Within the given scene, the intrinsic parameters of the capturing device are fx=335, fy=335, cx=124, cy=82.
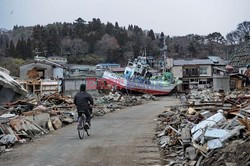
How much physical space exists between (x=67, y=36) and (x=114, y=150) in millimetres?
90433

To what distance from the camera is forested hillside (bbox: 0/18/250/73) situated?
86.3 m

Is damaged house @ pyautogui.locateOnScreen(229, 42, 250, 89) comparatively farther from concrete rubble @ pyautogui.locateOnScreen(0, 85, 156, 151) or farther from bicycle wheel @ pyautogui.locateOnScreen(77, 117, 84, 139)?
bicycle wheel @ pyautogui.locateOnScreen(77, 117, 84, 139)

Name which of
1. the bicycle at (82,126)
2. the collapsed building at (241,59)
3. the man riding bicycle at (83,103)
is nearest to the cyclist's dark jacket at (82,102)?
the man riding bicycle at (83,103)

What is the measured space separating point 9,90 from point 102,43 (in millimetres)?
Result: 73717

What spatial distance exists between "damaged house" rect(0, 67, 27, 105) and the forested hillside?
5935 cm

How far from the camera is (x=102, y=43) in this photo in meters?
93.6

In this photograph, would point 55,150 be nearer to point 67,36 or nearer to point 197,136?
point 197,136

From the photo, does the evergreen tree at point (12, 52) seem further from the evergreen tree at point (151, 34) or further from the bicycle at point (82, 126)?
the bicycle at point (82, 126)

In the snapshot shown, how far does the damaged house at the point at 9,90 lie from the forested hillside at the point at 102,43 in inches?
2337

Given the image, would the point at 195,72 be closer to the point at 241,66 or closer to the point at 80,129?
the point at 241,66

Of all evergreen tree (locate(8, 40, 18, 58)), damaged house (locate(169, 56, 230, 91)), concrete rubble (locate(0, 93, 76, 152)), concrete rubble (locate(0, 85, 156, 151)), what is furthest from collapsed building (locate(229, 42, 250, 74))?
evergreen tree (locate(8, 40, 18, 58))

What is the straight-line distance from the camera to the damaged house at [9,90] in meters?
19.6

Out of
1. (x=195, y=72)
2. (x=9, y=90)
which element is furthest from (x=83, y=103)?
(x=195, y=72)

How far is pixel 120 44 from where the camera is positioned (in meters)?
95.6
